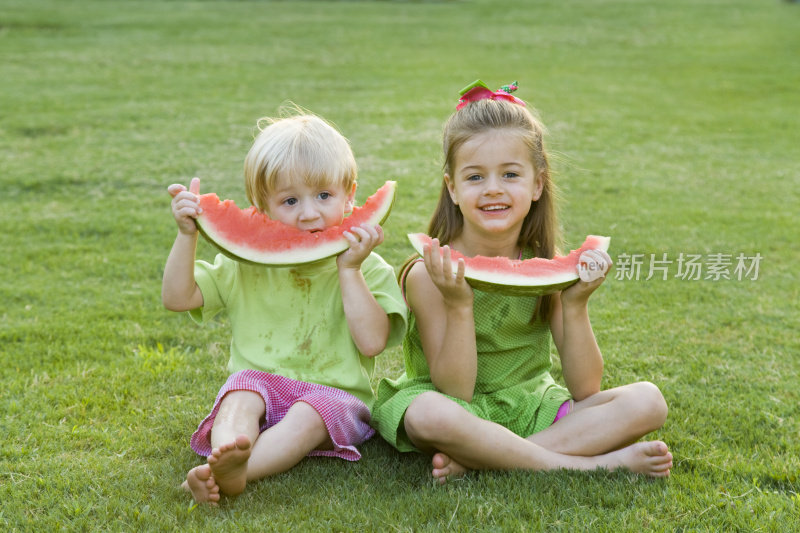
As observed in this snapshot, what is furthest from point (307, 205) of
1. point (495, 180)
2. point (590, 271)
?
point (590, 271)

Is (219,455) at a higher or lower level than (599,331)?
higher

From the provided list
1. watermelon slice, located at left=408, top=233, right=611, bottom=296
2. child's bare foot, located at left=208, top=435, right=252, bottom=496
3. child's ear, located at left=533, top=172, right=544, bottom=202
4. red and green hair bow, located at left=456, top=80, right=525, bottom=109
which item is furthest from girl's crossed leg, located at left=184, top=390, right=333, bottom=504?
red and green hair bow, located at left=456, top=80, right=525, bottom=109

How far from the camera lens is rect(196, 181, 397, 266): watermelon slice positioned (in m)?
3.09

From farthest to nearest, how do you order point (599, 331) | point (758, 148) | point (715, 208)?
1. point (758, 148)
2. point (715, 208)
3. point (599, 331)

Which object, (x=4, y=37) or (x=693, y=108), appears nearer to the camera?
(x=693, y=108)

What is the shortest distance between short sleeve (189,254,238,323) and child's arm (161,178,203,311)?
0.32 ft

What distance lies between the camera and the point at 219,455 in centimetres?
260

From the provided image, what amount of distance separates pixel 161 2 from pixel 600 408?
2371 cm

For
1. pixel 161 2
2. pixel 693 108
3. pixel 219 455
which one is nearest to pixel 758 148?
pixel 693 108

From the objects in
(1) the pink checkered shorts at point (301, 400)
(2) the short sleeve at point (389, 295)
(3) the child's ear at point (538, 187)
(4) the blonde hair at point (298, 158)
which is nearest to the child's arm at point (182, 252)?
(4) the blonde hair at point (298, 158)

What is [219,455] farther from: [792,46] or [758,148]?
[792,46]

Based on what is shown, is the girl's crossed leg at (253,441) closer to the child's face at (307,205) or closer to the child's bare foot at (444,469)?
the child's bare foot at (444,469)

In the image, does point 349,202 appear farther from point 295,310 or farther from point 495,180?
point 495,180

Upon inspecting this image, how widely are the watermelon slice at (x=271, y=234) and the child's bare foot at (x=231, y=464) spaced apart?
0.73 meters
